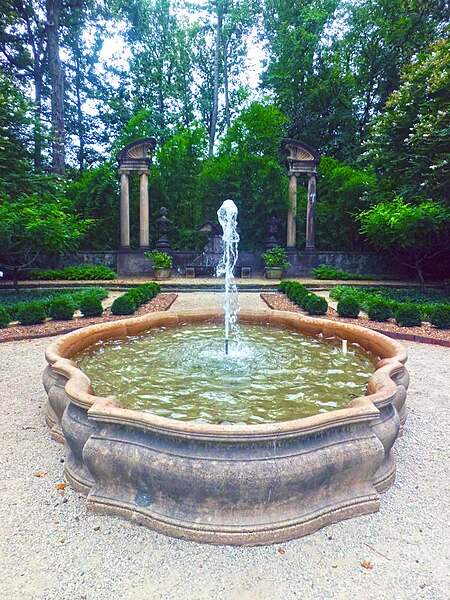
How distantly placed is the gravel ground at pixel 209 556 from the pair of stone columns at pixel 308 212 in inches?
578

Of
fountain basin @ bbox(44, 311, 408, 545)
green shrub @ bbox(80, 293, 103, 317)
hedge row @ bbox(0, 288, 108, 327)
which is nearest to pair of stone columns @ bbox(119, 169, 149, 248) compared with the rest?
hedge row @ bbox(0, 288, 108, 327)

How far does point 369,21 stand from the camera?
67.6 ft

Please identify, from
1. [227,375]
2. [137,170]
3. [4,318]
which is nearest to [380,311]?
[227,375]

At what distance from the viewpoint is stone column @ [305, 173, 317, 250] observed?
1667cm

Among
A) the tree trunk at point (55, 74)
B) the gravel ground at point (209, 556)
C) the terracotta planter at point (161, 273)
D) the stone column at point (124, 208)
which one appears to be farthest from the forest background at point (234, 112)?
the gravel ground at point (209, 556)

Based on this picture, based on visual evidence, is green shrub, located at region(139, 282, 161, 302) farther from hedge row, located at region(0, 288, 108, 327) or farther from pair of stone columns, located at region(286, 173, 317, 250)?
pair of stone columns, located at region(286, 173, 317, 250)

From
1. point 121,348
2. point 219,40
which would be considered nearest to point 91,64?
point 219,40

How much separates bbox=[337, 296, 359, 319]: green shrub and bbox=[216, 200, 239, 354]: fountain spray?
2118mm

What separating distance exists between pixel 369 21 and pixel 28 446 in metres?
25.4

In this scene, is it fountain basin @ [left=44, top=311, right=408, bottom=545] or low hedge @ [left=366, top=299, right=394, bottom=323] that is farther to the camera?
low hedge @ [left=366, top=299, right=394, bottom=323]

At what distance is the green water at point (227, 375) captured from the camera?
3.22 meters

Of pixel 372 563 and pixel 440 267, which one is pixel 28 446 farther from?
pixel 440 267

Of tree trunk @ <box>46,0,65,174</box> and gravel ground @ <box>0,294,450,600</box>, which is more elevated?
tree trunk @ <box>46,0,65,174</box>

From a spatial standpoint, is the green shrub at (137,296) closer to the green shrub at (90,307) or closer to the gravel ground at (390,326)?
the green shrub at (90,307)
